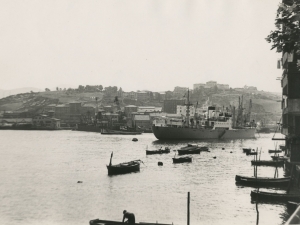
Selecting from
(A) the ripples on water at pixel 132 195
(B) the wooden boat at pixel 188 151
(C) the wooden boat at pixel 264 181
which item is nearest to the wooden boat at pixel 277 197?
(A) the ripples on water at pixel 132 195

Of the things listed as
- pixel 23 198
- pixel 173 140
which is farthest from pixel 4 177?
pixel 173 140

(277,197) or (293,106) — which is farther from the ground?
(293,106)

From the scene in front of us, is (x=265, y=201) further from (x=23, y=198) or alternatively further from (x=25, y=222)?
(x=23, y=198)

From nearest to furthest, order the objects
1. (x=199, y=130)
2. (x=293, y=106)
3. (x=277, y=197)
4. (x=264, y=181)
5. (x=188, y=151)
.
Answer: (x=277, y=197), (x=264, y=181), (x=293, y=106), (x=188, y=151), (x=199, y=130)

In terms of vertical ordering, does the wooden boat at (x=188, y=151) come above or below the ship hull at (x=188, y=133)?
below

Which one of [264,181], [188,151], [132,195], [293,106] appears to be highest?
[293,106]

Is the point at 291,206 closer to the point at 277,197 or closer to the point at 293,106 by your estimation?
the point at 277,197

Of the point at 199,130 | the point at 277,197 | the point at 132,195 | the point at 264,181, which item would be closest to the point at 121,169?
the point at 132,195

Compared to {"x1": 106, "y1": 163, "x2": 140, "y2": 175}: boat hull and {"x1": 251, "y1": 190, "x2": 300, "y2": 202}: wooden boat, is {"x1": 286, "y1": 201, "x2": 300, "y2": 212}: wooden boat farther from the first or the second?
{"x1": 106, "y1": 163, "x2": 140, "y2": 175}: boat hull

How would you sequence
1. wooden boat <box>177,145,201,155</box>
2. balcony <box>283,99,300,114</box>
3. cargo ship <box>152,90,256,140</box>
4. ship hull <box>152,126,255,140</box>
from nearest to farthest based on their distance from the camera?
balcony <box>283,99,300,114</box> < wooden boat <box>177,145,201,155</box> < ship hull <box>152,126,255,140</box> < cargo ship <box>152,90,256,140</box>

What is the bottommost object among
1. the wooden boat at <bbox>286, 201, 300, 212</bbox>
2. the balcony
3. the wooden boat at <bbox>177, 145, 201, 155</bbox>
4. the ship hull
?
the wooden boat at <bbox>286, 201, 300, 212</bbox>

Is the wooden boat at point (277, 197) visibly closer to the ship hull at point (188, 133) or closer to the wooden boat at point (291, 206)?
the wooden boat at point (291, 206)

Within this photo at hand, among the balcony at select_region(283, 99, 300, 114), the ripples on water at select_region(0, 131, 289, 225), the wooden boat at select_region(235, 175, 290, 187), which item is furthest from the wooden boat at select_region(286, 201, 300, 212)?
the balcony at select_region(283, 99, 300, 114)
